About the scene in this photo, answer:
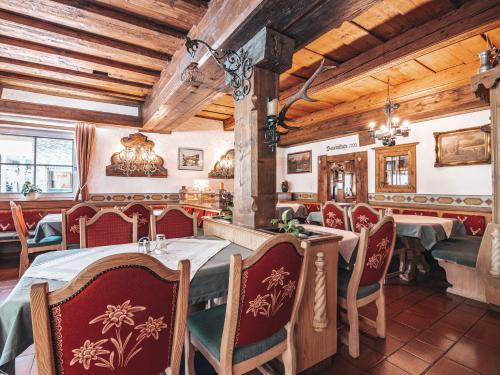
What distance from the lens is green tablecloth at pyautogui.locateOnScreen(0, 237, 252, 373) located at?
957 mm

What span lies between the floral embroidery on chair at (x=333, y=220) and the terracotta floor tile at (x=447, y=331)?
1618mm

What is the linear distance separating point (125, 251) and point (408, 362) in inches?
82.6

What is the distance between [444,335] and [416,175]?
3651mm

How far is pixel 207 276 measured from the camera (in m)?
1.36

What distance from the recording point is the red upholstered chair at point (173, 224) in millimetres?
2409

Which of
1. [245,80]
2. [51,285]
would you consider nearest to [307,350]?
[51,285]

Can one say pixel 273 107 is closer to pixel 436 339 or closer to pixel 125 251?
pixel 125 251

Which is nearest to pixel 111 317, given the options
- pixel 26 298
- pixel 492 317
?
pixel 26 298

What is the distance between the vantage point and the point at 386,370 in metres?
1.66

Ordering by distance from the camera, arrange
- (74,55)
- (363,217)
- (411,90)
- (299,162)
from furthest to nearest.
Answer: (299,162), (411,90), (363,217), (74,55)

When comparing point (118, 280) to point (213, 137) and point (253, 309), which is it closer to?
point (253, 309)

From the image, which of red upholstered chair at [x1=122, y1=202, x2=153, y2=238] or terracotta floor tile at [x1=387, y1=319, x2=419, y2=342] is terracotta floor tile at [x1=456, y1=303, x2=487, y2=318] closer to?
terracotta floor tile at [x1=387, y1=319, x2=419, y2=342]

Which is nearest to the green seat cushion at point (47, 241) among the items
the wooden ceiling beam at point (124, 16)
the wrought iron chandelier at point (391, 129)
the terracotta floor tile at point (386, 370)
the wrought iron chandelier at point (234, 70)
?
the wooden ceiling beam at point (124, 16)

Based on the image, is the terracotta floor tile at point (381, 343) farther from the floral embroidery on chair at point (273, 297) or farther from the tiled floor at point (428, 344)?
the floral embroidery on chair at point (273, 297)
